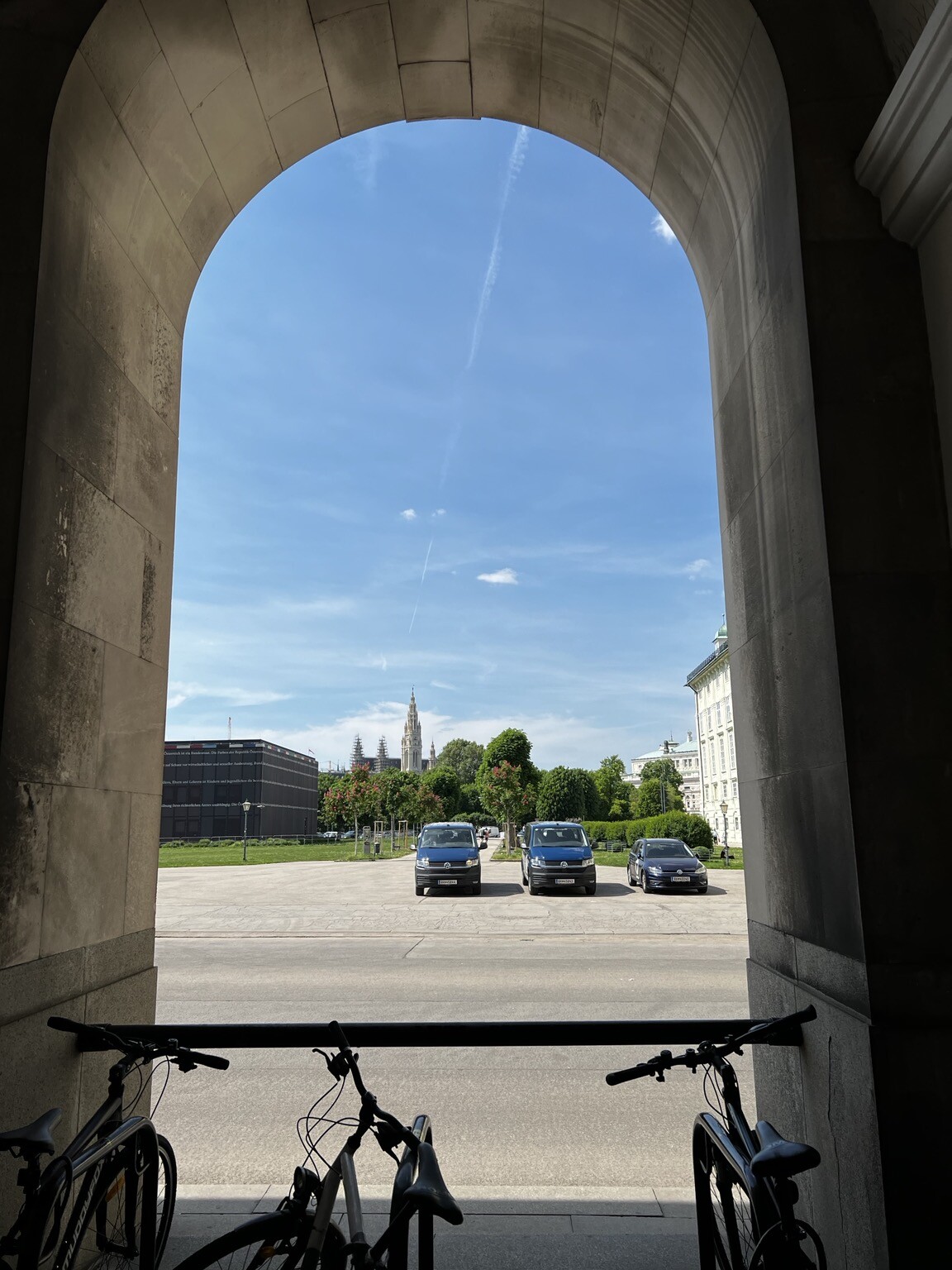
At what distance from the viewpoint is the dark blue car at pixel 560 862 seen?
74.9 ft

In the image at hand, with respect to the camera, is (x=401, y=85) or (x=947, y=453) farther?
(x=401, y=85)

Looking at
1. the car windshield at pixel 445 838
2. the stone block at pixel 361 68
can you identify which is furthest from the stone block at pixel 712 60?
the car windshield at pixel 445 838

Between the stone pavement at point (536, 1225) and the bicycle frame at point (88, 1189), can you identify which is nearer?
the bicycle frame at point (88, 1189)

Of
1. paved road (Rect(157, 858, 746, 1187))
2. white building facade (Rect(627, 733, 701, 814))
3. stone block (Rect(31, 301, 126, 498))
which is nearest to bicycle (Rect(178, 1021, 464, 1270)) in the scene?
stone block (Rect(31, 301, 126, 498))

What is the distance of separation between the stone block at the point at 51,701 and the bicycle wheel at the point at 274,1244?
5.77 ft

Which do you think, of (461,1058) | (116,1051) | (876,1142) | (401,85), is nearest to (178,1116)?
(461,1058)

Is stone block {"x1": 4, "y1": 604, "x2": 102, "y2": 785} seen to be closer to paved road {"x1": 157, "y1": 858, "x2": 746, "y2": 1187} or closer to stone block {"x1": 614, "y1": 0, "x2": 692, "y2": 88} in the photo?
paved road {"x1": 157, "y1": 858, "x2": 746, "y2": 1187}

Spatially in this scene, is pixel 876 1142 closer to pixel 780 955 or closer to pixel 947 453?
pixel 780 955

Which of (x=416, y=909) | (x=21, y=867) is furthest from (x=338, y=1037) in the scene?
(x=416, y=909)

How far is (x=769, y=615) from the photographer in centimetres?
384

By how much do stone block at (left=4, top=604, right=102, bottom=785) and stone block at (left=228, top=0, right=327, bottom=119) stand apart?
304cm

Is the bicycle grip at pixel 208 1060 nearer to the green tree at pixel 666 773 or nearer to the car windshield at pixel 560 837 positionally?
the car windshield at pixel 560 837

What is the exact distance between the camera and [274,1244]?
2205 mm

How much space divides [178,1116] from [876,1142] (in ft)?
16.6
